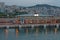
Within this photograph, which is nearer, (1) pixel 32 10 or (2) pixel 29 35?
(2) pixel 29 35

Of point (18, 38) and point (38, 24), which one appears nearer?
point (18, 38)

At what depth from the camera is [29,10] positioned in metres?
19.0

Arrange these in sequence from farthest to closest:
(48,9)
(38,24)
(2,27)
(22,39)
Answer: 1. (48,9)
2. (38,24)
3. (2,27)
4. (22,39)

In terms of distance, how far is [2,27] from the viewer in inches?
460

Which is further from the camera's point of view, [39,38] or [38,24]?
[38,24]

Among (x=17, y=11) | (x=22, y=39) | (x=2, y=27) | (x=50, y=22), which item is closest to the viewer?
(x=22, y=39)

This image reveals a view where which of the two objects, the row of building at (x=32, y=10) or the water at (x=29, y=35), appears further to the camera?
the row of building at (x=32, y=10)

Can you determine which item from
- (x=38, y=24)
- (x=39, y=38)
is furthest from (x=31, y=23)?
(x=39, y=38)

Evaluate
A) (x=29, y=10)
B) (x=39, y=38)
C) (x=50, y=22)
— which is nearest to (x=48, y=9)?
(x=29, y=10)

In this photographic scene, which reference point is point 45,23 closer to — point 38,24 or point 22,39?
point 38,24

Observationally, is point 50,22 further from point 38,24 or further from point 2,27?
point 2,27

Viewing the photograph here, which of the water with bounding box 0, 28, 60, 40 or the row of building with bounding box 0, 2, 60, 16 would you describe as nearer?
the water with bounding box 0, 28, 60, 40

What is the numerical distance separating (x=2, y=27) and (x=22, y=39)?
13.4 ft

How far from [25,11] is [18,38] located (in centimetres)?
1056
